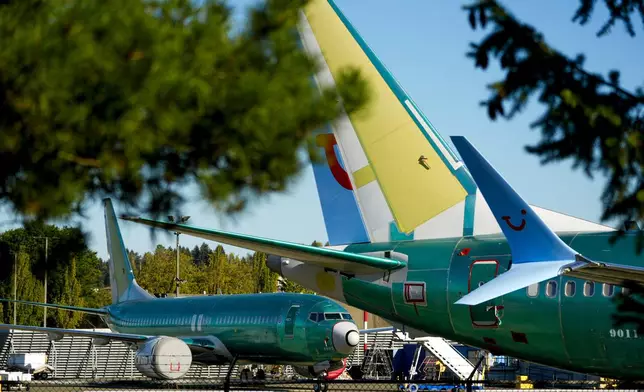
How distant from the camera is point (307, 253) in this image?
577 inches

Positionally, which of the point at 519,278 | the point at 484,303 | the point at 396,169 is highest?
the point at 396,169

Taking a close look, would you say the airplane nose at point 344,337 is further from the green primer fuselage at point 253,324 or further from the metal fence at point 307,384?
the metal fence at point 307,384

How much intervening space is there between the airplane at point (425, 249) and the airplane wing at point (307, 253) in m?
0.02

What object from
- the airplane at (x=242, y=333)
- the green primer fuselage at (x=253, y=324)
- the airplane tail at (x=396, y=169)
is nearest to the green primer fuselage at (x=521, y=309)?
the airplane tail at (x=396, y=169)

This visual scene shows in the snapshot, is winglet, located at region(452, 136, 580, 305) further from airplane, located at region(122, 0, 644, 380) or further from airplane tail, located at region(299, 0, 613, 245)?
airplane tail, located at region(299, 0, 613, 245)

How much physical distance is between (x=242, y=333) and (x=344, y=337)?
462cm

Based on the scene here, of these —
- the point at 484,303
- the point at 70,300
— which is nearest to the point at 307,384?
the point at 484,303

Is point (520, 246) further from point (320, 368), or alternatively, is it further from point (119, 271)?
point (119, 271)

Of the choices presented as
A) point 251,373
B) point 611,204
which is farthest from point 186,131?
point 251,373

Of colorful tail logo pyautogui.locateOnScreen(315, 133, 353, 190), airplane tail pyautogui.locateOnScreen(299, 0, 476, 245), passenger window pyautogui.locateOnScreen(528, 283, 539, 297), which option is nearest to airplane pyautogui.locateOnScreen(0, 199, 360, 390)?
colorful tail logo pyautogui.locateOnScreen(315, 133, 353, 190)

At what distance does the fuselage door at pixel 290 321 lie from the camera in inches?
1174

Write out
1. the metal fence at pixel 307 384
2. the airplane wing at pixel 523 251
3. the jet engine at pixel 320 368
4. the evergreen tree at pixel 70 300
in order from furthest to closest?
the evergreen tree at pixel 70 300
the jet engine at pixel 320 368
the metal fence at pixel 307 384
the airplane wing at pixel 523 251

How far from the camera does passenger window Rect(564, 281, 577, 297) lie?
570 inches

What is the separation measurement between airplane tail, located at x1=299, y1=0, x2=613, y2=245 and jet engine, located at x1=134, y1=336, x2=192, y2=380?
1327 centimetres
